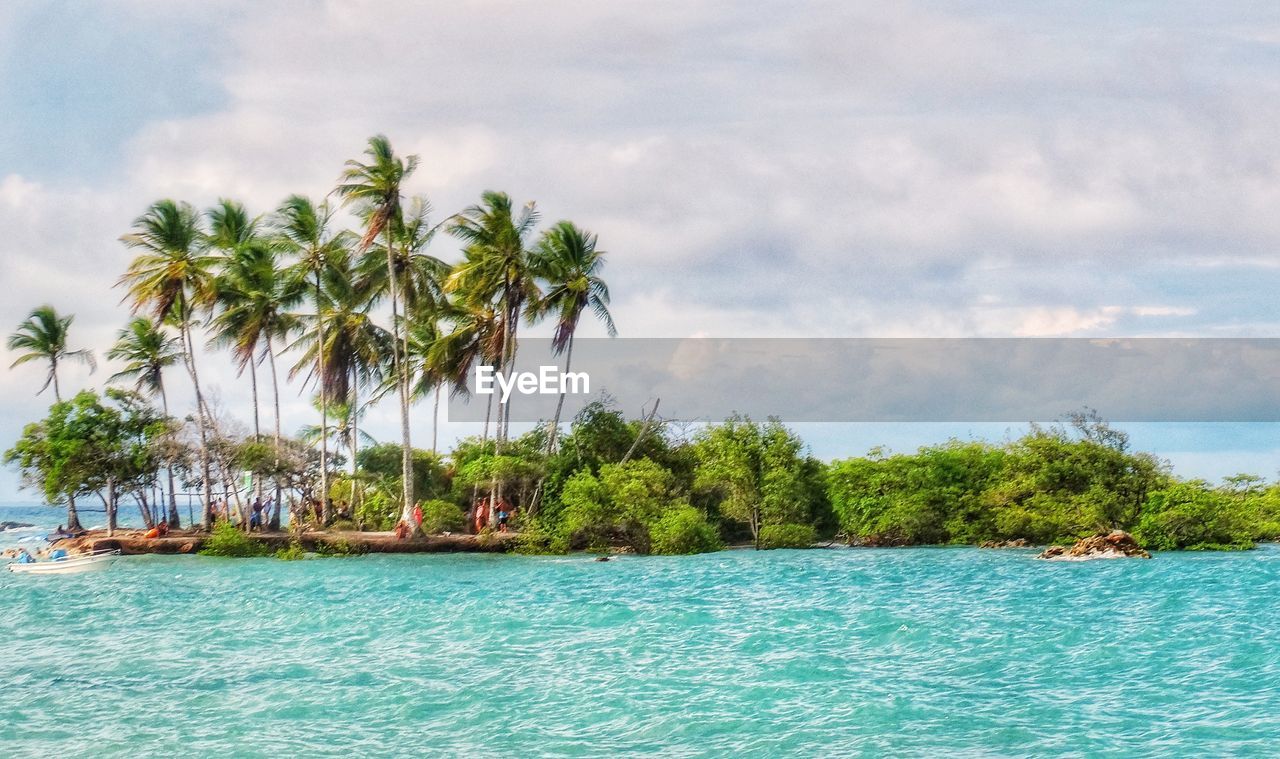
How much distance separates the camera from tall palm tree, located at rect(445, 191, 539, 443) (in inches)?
1720

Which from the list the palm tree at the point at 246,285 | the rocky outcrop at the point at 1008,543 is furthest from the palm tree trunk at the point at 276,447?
the rocky outcrop at the point at 1008,543

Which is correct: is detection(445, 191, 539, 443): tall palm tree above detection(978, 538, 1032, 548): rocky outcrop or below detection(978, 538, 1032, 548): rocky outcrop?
above

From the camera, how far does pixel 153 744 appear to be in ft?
42.7

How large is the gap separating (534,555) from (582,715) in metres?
26.3

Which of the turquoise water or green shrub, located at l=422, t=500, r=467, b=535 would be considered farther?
green shrub, located at l=422, t=500, r=467, b=535

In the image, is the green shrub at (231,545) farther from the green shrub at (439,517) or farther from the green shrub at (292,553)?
the green shrub at (439,517)

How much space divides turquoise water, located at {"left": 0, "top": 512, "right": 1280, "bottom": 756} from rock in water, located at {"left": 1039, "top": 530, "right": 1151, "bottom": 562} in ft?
14.3

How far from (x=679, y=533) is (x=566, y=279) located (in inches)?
420

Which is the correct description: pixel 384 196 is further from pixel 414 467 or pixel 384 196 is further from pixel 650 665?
pixel 650 665

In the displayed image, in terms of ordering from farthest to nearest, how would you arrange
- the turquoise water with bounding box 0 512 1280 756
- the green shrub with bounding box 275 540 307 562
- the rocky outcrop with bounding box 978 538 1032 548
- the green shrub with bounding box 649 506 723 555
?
1. the rocky outcrop with bounding box 978 538 1032 548
2. the green shrub with bounding box 649 506 723 555
3. the green shrub with bounding box 275 540 307 562
4. the turquoise water with bounding box 0 512 1280 756

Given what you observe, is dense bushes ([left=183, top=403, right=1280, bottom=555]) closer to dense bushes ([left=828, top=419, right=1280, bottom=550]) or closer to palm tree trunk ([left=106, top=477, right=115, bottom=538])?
dense bushes ([left=828, top=419, right=1280, bottom=550])

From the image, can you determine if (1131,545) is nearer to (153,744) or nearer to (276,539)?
(276,539)

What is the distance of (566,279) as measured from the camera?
44.5 m

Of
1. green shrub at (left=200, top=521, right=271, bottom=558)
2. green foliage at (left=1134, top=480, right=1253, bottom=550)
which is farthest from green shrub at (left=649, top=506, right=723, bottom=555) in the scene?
green foliage at (left=1134, top=480, right=1253, bottom=550)
